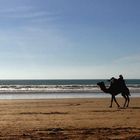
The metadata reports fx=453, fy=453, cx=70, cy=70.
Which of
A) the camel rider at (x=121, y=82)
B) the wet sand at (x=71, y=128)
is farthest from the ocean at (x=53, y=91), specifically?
the wet sand at (x=71, y=128)

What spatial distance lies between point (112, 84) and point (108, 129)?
37.8 ft

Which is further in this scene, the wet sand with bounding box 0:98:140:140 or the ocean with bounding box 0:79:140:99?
the ocean with bounding box 0:79:140:99

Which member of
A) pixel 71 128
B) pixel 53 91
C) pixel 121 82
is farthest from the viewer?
pixel 53 91

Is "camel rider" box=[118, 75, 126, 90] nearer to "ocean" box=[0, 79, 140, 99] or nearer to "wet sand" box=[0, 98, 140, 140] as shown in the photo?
"wet sand" box=[0, 98, 140, 140]

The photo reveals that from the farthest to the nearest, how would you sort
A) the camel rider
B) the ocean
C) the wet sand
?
the ocean
the camel rider
the wet sand

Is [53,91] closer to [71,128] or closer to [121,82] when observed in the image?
[121,82]

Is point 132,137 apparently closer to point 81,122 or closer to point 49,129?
point 49,129

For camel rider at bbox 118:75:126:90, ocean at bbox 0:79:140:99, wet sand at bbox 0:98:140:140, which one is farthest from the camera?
ocean at bbox 0:79:140:99

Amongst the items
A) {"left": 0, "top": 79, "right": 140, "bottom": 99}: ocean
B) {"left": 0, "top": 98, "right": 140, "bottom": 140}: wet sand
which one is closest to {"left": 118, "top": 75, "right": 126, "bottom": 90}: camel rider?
{"left": 0, "top": 98, "right": 140, "bottom": 140}: wet sand

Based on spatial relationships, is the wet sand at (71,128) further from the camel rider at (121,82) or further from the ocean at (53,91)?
the ocean at (53,91)

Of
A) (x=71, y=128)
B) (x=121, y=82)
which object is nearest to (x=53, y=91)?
(x=121, y=82)

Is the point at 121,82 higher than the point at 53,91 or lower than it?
higher

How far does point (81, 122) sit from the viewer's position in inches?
635

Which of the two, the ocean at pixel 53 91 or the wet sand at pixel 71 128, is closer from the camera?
the wet sand at pixel 71 128
